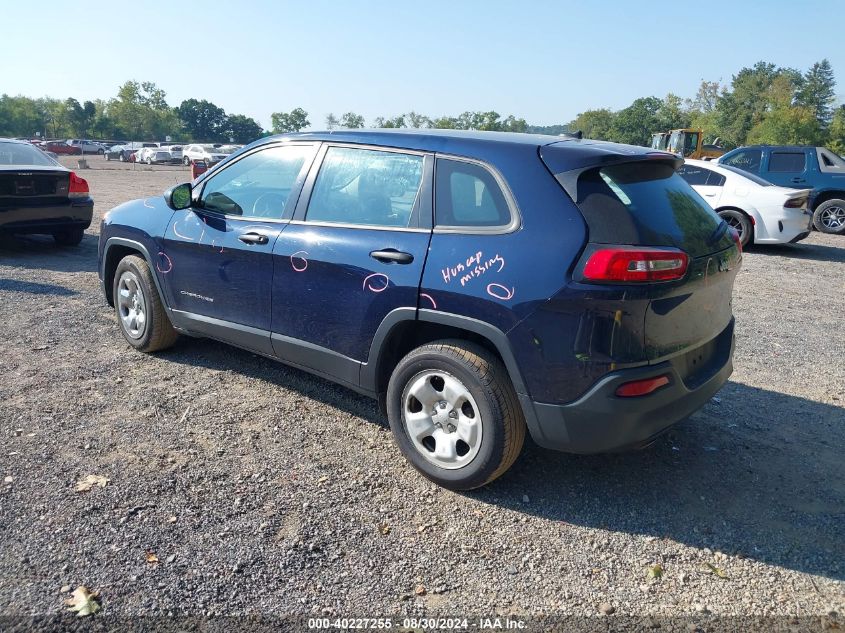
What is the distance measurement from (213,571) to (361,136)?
2542 millimetres

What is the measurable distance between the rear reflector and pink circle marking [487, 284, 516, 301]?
2.09 ft

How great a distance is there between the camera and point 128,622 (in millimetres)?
2527

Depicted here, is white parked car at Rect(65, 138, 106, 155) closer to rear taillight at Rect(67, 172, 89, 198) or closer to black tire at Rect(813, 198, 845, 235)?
rear taillight at Rect(67, 172, 89, 198)

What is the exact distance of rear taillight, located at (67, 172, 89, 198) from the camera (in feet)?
30.8


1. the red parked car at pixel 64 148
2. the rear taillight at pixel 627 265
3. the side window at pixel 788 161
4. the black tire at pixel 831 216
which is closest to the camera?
the rear taillight at pixel 627 265

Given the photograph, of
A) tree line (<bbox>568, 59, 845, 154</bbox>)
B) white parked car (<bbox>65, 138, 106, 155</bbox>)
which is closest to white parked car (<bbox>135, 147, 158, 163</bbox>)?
white parked car (<bbox>65, 138, 106, 155</bbox>)

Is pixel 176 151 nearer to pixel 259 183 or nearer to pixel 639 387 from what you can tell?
pixel 259 183

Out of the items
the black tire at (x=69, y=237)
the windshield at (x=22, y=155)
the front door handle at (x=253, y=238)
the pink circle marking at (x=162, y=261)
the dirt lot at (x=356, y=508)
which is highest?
the windshield at (x=22, y=155)

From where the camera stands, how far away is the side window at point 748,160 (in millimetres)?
14438

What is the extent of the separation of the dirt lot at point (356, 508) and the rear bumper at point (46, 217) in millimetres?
4513

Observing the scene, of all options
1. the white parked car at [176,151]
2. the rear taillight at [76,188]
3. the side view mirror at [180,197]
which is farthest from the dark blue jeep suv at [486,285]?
the white parked car at [176,151]

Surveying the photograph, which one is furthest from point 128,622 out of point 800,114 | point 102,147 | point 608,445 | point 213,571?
point 800,114

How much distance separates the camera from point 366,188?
3902 mm

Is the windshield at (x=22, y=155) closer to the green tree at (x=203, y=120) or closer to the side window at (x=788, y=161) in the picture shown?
the side window at (x=788, y=161)
